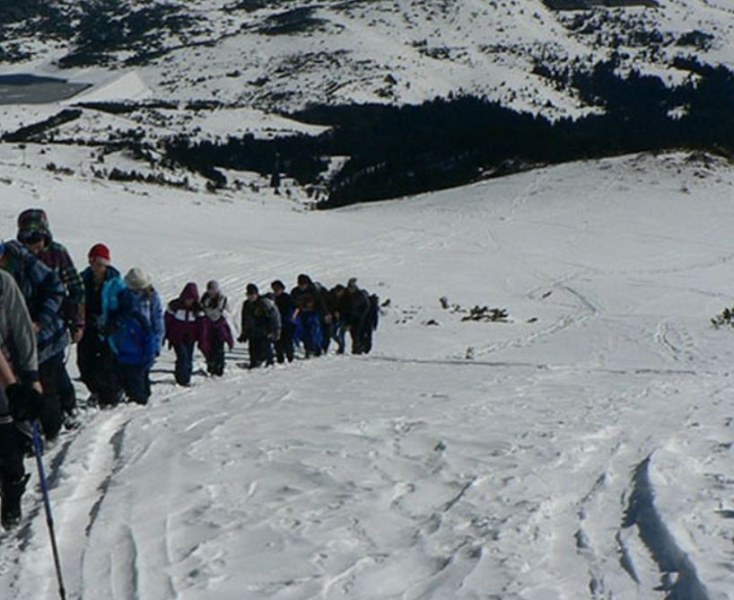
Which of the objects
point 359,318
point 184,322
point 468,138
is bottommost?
point 468,138

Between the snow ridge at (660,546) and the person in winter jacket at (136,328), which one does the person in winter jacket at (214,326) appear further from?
the snow ridge at (660,546)

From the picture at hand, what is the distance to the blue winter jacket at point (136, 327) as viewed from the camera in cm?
848

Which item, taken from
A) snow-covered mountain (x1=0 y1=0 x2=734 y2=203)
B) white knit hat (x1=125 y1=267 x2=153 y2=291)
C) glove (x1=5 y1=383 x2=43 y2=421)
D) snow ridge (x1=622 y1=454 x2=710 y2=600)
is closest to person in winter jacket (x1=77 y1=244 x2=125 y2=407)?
white knit hat (x1=125 y1=267 x2=153 y2=291)

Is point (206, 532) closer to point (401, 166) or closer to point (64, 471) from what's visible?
point (64, 471)

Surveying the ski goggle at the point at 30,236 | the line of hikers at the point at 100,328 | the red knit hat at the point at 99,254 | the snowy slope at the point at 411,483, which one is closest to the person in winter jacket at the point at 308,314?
the line of hikers at the point at 100,328

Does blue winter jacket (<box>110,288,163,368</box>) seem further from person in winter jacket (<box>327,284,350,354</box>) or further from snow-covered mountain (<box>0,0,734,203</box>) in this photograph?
snow-covered mountain (<box>0,0,734,203</box>)

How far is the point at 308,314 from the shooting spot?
50.1 ft

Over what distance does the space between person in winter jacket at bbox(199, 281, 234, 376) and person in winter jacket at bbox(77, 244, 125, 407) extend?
2478mm

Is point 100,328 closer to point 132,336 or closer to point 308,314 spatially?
point 132,336

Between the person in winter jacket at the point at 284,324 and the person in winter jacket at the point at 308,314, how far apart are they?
19 centimetres

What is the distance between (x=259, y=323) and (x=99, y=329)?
4847mm

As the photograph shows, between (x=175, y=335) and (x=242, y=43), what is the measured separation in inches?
6976

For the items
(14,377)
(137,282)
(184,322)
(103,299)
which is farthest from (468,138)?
(14,377)

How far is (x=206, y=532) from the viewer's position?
5.17 m
